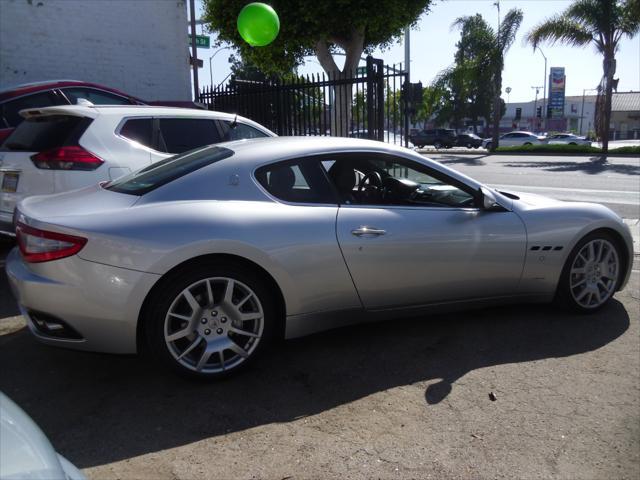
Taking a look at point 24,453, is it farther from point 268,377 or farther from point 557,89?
point 557,89

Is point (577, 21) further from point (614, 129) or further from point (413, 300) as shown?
point (614, 129)

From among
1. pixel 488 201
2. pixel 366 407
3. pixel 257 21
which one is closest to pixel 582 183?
pixel 257 21

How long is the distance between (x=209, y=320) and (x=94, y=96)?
6040mm

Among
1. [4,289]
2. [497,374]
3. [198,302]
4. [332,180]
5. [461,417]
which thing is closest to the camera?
[461,417]

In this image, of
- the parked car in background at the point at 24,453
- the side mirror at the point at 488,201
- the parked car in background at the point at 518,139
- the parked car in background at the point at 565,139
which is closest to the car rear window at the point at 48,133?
the side mirror at the point at 488,201

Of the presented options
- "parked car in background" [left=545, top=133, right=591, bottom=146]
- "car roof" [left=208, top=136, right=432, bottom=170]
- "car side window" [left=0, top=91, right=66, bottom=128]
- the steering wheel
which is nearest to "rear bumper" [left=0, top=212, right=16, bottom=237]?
"car side window" [left=0, top=91, right=66, bottom=128]

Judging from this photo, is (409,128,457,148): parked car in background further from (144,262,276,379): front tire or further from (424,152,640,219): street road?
(144,262,276,379): front tire

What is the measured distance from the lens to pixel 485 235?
4020 millimetres

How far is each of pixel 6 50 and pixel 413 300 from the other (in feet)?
33.5

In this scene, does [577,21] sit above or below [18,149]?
above

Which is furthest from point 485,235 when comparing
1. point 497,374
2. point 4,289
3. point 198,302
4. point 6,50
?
point 6,50

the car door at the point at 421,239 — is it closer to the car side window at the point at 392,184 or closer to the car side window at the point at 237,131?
the car side window at the point at 392,184

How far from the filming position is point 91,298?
307cm

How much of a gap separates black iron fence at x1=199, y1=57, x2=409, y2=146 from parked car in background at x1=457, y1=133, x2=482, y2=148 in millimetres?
33277
